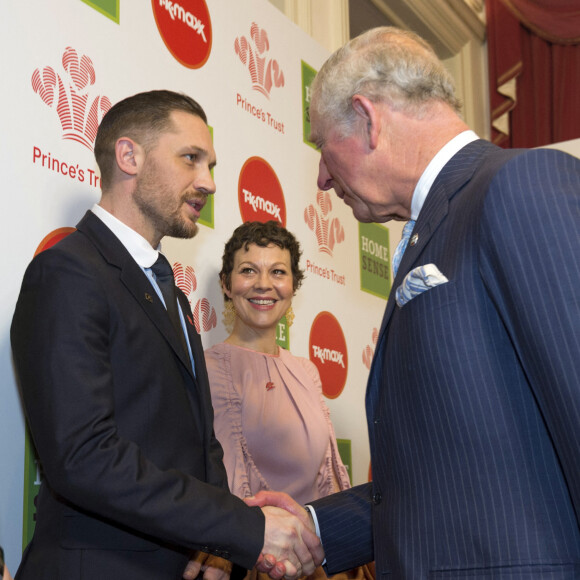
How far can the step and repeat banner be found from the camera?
8.13 feet

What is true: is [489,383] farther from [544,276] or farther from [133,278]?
[133,278]

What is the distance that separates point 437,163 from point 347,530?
994 millimetres

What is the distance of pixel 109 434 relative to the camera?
1.79 meters

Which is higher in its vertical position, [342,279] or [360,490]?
[342,279]

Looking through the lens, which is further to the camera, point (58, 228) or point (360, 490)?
point (58, 228)

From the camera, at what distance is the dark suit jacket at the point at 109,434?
1778 millimetres

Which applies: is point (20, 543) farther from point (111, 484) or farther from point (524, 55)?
point (524, 55)

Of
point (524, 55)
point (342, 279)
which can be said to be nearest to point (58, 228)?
point (342, 279)

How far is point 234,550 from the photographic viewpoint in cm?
187

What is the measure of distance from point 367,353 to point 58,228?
2397 millimetres

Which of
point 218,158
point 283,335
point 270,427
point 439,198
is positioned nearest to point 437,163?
point 439,198

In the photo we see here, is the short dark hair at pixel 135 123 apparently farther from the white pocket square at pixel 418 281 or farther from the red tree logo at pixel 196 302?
the white pocket square at pixel 418 281

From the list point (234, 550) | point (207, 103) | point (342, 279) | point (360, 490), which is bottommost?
point (234, 550)

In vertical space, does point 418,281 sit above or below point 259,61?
below
